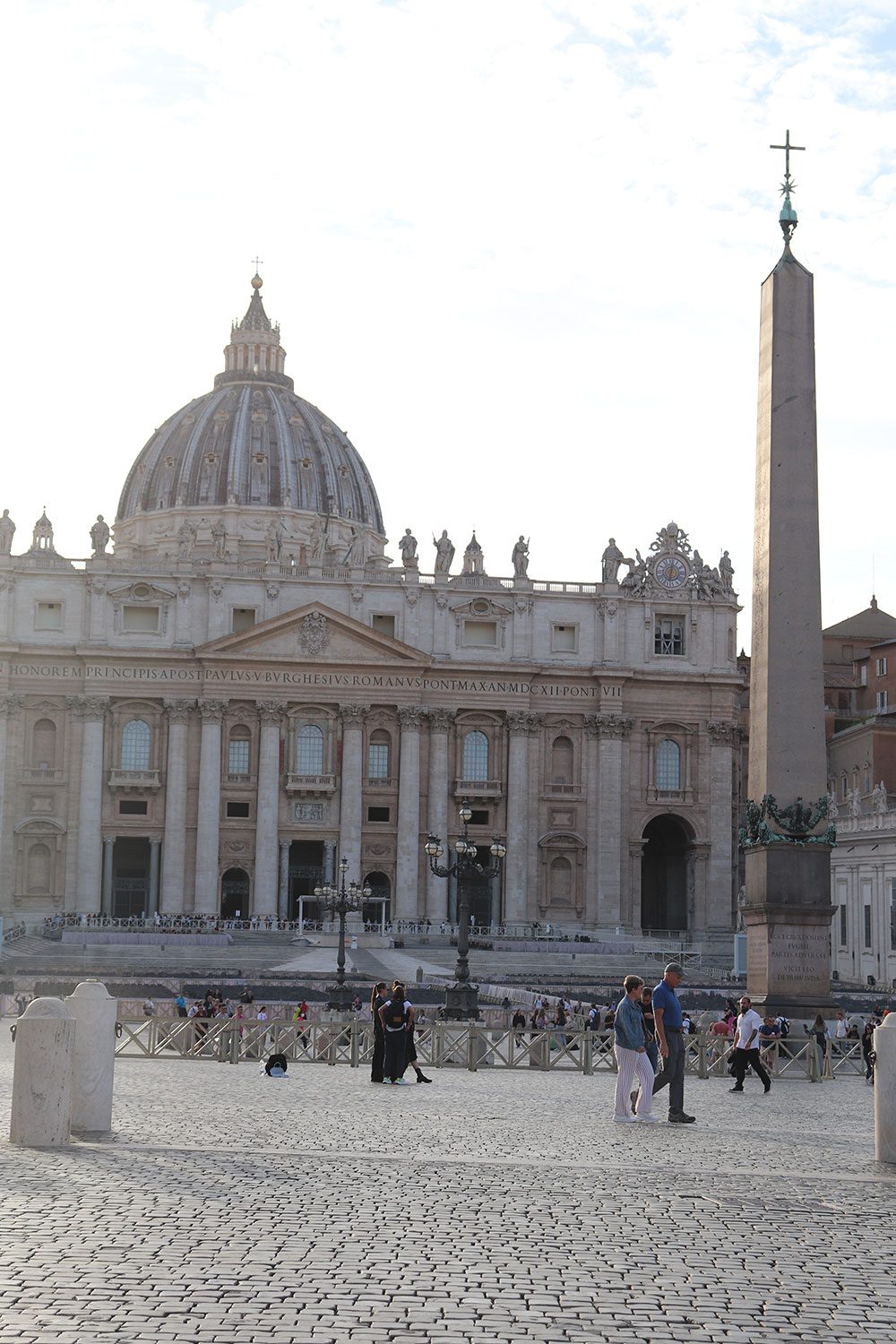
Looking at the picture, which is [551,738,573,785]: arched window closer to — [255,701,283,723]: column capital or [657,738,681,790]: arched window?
[657,738,681,790]: arched window

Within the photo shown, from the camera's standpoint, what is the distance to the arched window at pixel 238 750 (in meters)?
85.4

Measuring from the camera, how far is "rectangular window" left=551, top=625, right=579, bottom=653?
288ft

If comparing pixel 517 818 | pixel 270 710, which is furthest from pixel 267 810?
pixel 517 818

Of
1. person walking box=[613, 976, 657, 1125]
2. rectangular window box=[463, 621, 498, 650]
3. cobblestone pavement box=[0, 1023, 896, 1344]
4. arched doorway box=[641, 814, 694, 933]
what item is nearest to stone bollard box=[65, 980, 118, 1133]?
cobblestone pavement box=[0, 1023, 896, 1344]

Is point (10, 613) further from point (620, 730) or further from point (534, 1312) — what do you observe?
point (534, 1312)

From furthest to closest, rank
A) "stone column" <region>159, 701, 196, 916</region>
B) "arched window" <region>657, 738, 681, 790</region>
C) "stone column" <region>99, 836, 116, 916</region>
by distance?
"arched window" <region>657, 738, 681, 790</region>, "stone column" <region>99, 836, 116, 916</region>, "stone column" <region>159, 701, 196, 916</region>

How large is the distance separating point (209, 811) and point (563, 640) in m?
17.8

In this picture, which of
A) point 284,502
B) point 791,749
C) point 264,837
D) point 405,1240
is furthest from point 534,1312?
point 284,502

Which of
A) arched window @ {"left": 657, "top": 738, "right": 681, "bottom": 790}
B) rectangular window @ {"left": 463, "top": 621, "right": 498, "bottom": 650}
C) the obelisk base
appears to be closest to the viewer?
the obelisk base

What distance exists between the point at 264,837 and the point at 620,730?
54.8ft

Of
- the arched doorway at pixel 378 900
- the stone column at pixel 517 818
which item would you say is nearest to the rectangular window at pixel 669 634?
the stone column at pixel 517 818

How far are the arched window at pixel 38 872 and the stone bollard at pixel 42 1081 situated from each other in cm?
7152

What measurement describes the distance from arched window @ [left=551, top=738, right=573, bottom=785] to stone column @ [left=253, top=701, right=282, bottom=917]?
12665 mm

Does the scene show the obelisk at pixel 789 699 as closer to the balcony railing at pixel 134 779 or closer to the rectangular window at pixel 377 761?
the rectangular window at pixel 377 761
